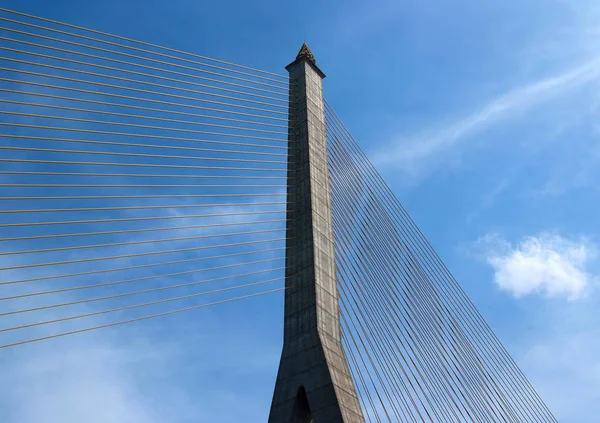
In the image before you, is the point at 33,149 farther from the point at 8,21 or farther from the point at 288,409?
the point at 288,409

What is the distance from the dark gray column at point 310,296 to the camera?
13609mm

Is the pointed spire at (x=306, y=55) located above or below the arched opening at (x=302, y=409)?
above

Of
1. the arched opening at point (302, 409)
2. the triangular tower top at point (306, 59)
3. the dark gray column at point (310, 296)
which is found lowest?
the arched opening at point (302, 409)

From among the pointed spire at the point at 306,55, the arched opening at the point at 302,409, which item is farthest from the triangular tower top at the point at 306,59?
the arched opening at the point at 302,409

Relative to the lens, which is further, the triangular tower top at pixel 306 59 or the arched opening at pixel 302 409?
the triangular tower top at pixel 306 59

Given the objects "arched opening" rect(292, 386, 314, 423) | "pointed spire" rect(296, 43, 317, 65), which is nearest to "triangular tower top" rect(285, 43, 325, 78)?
"pointed spire" rect(296, 43, 317, 65)

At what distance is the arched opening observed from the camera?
13.6 meters

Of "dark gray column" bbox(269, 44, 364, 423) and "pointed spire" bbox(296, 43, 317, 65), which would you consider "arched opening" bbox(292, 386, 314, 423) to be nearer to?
"dark gray column" bbox(269, 44, 364, 423)

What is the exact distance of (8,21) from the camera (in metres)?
11.3

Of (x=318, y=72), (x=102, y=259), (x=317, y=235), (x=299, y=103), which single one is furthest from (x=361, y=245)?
(x=102, y=259)

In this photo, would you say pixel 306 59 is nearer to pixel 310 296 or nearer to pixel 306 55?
pixel 306 55

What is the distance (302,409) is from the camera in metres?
13.9

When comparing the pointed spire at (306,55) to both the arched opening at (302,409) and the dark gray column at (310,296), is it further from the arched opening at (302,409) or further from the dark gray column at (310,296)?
the arched opening at (302,409)

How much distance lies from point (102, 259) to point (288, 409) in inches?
203
